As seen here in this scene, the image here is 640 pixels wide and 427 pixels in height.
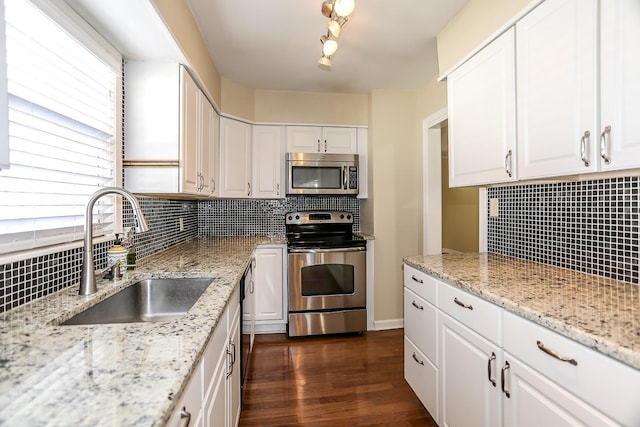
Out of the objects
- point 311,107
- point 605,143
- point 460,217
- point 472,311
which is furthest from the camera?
point 460,217

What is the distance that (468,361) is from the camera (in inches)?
51.3

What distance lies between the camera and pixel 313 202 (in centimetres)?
348

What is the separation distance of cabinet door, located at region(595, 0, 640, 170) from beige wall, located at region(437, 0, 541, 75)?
395mm

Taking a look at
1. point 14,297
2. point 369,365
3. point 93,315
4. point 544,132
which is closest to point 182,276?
point 93,315

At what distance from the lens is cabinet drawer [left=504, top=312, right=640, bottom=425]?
2.32ft

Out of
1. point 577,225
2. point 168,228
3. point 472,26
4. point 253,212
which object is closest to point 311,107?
point 253,212

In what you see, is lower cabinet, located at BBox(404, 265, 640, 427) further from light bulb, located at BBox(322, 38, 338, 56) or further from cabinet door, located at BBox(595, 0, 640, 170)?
light bulb, located at BBox(322, 38, 338, 56)

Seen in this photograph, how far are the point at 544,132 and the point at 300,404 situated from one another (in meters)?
1.99

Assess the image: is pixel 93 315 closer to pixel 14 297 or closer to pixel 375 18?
pixel 14 297

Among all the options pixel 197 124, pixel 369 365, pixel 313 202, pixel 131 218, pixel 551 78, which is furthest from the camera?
pixel 313 202

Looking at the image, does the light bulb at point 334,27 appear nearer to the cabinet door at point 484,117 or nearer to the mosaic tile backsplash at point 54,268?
the cabinet door at point 484,117

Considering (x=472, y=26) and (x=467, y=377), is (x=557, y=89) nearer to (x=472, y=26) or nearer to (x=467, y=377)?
(x=472, y=26)

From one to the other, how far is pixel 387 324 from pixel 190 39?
2.95m

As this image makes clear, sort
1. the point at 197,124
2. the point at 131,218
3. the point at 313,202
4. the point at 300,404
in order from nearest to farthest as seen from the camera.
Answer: the point at 131,218
the point at 300,404
the point at 197,124
the point at 313,202
